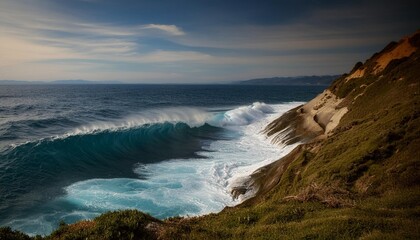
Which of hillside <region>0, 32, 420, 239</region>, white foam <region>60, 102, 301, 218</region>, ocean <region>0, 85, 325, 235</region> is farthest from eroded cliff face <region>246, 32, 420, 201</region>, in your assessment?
ocean <region>0, 85, 325, 235</region>

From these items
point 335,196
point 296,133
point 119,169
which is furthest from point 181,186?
point 296,133

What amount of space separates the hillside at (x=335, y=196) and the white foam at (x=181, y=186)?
11.7 ft

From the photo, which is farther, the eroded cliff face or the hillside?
the eroded cliff face

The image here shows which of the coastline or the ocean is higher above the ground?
the coastline

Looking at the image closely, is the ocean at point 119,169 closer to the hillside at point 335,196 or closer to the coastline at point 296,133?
the coastline at point 296,133

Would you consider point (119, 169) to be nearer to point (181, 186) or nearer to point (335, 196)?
point (181, 186)

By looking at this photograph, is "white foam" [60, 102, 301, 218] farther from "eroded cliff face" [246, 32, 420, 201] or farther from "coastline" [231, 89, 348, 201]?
"eroded cliff face" [246, 32, 420, 201]

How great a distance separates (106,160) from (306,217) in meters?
32.4

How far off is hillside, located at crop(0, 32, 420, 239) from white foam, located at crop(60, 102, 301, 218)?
357 centimetres

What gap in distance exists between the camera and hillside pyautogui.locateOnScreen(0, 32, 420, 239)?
30.6 feet

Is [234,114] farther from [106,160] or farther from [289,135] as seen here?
[106,160]

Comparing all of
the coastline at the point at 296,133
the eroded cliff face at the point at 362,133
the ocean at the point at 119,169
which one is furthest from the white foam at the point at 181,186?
the eroded cliff face at the point at 362,133

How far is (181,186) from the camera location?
90.1 feet

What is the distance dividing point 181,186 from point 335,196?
16767 mm
